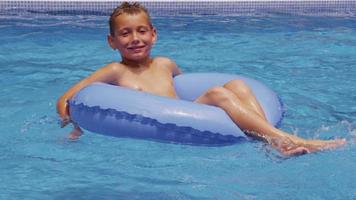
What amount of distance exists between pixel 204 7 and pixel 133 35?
17.8 ft

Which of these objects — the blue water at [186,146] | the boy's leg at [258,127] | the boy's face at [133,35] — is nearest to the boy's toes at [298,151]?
the boy's leg at [258,127]

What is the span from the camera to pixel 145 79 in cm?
473

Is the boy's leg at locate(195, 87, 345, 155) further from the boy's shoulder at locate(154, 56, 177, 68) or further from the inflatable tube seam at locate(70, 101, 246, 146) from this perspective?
the boy's shoulder at locate(154, 56, 177, 68)

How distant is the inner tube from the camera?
412cm

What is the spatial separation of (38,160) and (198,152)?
100cm

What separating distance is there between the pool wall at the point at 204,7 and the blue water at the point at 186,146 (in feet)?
1.12

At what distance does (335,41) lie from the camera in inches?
314

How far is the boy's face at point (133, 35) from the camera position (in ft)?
15.0

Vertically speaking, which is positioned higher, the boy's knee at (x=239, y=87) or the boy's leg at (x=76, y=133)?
the boy's knee at (x=239, y=87)

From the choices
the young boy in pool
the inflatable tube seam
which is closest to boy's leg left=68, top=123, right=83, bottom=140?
the young boy in pool

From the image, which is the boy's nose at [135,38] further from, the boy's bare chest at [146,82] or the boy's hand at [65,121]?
the boy's hand at [65,121]

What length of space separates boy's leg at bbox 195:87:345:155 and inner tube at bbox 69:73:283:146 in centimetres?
5

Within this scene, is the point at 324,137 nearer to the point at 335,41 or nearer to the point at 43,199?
the point at 43,199

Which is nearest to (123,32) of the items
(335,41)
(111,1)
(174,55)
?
(174,55)
